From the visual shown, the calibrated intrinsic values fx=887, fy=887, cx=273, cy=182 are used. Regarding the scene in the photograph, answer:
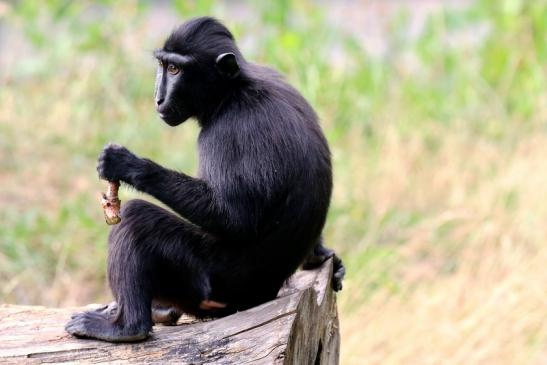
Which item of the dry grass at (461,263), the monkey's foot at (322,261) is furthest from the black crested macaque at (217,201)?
the dry grass at (461,263)

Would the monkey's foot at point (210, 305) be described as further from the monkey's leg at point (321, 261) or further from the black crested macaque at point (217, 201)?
the monkey's leg at point (321, 261)

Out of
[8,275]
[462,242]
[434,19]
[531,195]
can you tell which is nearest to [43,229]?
[8,275]

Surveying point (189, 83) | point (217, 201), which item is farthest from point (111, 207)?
point (189, 83)

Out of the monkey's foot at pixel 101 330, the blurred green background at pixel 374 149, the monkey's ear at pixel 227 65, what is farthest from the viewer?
the blurred green background at pixel 374 149

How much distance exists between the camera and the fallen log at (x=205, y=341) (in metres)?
3.34

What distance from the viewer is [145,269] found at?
12.1 ft

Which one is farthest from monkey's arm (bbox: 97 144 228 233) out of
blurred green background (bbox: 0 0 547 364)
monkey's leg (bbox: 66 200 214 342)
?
blurred green background (bbox: 0 0 547 364)

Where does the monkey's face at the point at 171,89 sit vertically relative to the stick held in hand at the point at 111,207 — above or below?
above

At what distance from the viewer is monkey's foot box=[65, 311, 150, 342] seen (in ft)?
11.7

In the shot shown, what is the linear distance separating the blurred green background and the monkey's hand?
2.30 m

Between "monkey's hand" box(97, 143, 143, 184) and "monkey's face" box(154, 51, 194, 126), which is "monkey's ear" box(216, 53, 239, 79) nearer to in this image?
"monkey's face" box(154, 51, 194, 126)

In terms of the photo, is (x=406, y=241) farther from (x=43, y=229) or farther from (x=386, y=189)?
(x=43, y=229)

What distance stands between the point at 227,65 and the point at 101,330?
1256 millimetres

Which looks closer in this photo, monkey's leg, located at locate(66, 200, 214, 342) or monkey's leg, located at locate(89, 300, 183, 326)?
monkey's leg, located at locate(66, 200, 214, 342)
